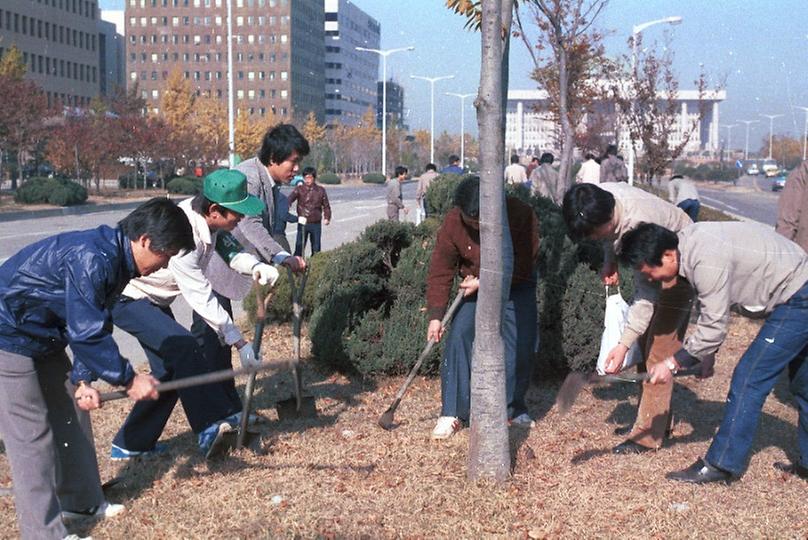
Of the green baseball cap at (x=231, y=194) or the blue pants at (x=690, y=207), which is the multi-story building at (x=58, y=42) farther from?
the green baseball cap at (x=231, y=194)

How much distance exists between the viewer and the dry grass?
461 centimetres

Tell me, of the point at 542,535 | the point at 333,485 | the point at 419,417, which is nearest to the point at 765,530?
the point at 542,535

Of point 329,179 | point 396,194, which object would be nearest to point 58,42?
point 329,179

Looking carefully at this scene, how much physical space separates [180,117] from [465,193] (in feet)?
206

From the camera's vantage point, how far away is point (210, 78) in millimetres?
139250

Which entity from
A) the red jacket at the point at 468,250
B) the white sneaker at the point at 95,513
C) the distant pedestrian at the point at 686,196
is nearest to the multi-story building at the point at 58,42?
the distant pedestrian at the point at 686,196

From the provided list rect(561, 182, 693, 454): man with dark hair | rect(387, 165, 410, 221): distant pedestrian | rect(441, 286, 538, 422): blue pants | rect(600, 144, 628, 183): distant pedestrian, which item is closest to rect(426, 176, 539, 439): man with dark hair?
rect(441, 286, 538, 422): blue pants

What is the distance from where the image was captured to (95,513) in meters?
4.75

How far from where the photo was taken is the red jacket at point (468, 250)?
19.9 ft

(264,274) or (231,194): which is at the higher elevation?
(231,194)

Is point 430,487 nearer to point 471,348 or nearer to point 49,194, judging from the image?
point 471,348

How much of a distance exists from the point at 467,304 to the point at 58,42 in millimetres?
91689

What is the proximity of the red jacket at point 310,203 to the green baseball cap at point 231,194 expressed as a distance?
11.6 metres

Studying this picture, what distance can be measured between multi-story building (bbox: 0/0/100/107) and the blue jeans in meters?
82.0
